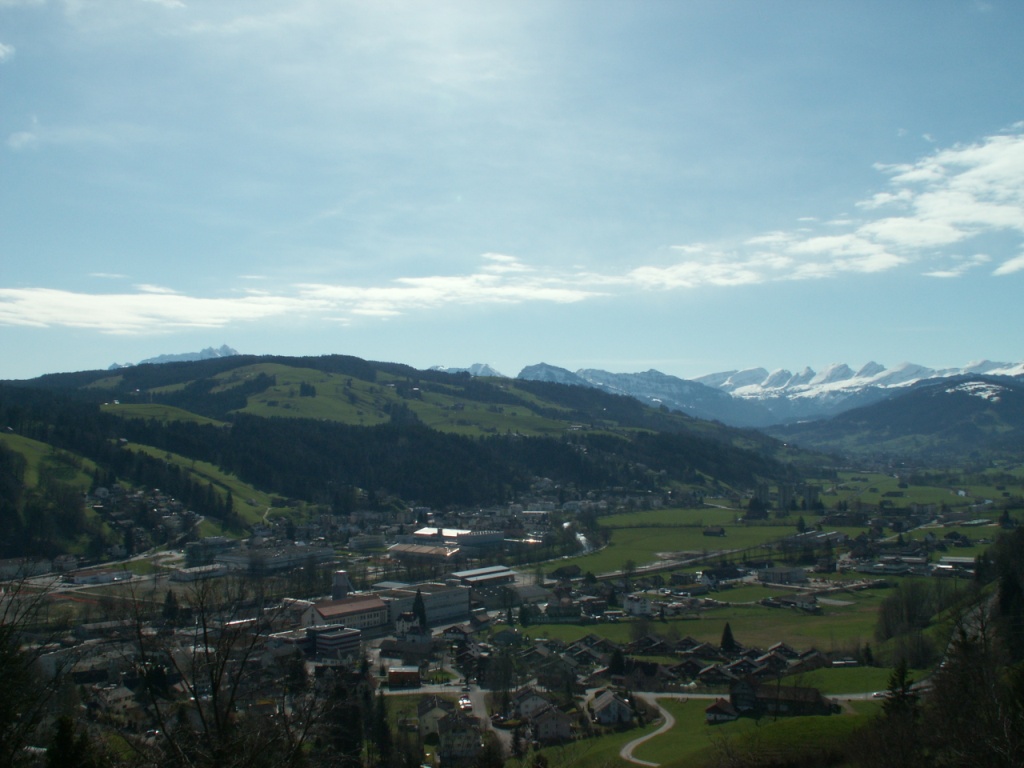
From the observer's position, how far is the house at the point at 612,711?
23.3m

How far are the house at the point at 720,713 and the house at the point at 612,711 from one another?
216 centimetres

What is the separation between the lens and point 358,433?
3639 inches

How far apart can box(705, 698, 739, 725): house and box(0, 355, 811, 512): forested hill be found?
52.5m

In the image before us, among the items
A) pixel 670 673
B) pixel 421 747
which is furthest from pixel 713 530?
pixel 421 747

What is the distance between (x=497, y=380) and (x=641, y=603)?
118 m

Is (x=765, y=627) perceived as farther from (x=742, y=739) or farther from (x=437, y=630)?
(x=742, y=739)

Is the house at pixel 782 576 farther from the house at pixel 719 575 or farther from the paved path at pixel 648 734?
the paved path at pixel 648 734

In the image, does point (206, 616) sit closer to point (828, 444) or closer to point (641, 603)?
point (641, 603)

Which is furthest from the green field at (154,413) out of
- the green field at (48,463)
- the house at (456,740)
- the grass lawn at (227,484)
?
the house at (456,740)

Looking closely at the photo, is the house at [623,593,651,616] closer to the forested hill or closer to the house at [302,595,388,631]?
the house at [302,595,388,631]

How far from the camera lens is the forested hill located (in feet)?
253

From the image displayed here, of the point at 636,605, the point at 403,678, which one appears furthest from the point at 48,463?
the point at 636,605

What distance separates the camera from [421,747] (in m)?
19.7

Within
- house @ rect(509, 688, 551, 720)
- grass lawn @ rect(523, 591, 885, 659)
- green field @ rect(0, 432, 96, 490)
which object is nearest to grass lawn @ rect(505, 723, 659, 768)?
house @ rect(509, 688, 551, 720)
